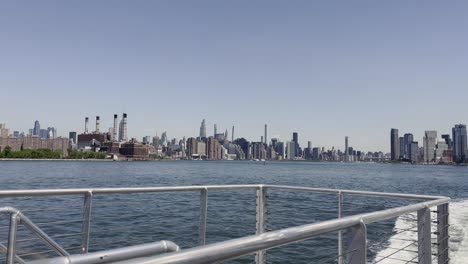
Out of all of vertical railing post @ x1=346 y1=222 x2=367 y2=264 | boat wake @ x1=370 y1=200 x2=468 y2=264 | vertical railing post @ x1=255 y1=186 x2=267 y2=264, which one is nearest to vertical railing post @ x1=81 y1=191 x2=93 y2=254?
vertical railing post @ x1=255 y1=186 x2=267 y2=264

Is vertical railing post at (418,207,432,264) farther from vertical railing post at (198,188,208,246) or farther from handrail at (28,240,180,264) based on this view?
vertical railing post at (198,188,208,246)

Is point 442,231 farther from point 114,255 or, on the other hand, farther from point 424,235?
point 114,255

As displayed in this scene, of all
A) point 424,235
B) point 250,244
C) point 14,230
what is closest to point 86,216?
point 14,230

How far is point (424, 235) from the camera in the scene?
3113 mm

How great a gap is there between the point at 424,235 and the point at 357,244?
1490 millimetres

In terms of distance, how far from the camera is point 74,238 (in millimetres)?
11797

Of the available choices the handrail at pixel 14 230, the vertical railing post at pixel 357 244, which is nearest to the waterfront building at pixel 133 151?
the handrail at pixel 14 230

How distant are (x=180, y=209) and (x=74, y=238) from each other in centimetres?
624

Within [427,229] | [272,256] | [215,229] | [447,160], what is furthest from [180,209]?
[447,160]

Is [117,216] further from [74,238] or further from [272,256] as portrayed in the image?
[272,256]

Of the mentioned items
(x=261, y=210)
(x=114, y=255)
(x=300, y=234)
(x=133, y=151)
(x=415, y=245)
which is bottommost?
(x=415, y=245)

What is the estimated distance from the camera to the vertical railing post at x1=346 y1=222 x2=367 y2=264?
1932 mm

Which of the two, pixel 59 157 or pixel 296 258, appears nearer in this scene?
pixel 296 258

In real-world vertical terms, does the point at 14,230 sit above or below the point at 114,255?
below
